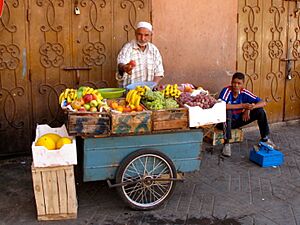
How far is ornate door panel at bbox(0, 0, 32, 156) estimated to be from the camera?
17.5 ft

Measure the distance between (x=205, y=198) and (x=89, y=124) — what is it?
164cm

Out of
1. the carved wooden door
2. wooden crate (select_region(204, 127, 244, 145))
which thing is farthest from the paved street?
the carved wooden door

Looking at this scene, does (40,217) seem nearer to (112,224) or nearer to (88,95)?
(112,224)

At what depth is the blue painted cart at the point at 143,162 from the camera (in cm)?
392

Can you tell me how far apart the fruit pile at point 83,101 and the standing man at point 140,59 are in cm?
96

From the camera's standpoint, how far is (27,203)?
4.35 m

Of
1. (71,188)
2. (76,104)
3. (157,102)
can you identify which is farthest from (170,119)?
(71,188)

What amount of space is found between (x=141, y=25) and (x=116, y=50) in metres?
0.95

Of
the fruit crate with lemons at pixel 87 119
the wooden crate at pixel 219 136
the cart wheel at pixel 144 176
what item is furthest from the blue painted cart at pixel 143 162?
the wooden crate at pixel 219 136

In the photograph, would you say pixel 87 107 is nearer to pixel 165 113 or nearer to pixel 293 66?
pixel 165 113

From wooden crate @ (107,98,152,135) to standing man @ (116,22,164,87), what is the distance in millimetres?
1313

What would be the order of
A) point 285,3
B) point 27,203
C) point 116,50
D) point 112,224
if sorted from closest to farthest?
Answer: 1. point 112,224
2. point 27,203
3. point 116,50
4. point 285,3

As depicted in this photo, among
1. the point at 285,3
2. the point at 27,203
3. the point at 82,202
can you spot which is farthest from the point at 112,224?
the point at 285,3

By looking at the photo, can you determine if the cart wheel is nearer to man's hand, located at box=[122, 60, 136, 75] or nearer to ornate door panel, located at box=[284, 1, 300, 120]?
man's hand, located at box=[122, 60, 136, 75]
